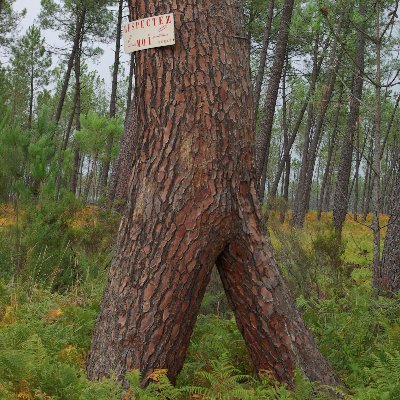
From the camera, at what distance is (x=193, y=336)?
12.8 ft

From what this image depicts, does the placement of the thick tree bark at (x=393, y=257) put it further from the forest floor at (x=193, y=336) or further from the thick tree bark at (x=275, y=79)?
the thick tree bark at (x=275, y=79)

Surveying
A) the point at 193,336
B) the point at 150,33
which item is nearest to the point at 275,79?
the point at 193,336

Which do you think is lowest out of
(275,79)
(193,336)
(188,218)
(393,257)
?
(193,336)

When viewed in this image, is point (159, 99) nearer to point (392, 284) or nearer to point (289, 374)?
point (289, 374)

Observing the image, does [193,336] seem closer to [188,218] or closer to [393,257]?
[188,218]

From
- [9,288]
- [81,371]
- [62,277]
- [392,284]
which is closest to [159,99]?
[81,371]

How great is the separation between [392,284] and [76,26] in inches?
817

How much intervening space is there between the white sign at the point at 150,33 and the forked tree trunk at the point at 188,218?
0.05 m

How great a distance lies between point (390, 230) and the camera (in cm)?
566

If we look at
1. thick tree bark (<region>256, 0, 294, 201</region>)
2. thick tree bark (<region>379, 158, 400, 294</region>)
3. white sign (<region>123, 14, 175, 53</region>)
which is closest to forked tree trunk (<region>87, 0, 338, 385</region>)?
white sign (<region>123, 14, 175, 53</region>)

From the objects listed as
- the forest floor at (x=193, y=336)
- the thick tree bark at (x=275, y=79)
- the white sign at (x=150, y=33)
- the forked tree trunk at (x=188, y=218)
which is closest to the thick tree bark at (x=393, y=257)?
the forest floor at (x=193, y=336)

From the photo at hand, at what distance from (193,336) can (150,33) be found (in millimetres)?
2109

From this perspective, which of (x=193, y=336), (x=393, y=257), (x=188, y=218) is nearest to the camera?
(x=188, y=218)

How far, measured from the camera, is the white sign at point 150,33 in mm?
3031
